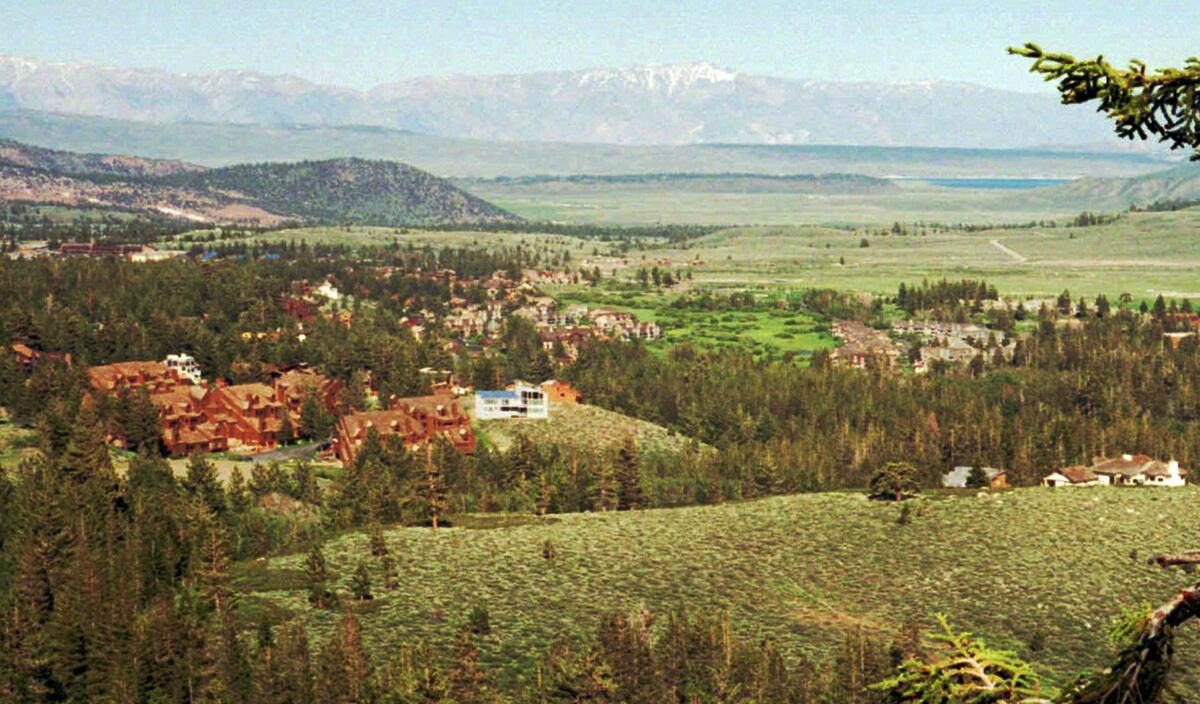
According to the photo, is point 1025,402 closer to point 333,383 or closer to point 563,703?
point 333,383

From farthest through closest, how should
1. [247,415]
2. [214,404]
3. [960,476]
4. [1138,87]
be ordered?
[214,404] < [247,415] < [960,476] < [1138,87]

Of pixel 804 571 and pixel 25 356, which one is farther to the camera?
pixel 25 356

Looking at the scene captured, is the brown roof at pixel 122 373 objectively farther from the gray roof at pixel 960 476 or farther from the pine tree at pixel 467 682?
the pine tree at pixel 467 682

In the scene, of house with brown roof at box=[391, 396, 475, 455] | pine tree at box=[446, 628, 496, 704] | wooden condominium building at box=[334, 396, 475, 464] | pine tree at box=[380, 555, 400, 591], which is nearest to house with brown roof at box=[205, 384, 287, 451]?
wooden condominium building at box=[334, 396, 475, 464]

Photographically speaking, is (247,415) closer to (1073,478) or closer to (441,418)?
(441,418)

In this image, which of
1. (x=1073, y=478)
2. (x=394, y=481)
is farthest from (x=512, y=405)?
(x=1073, y=478)

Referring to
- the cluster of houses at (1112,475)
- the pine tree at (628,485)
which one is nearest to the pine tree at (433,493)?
the pine tree at (628,485)
